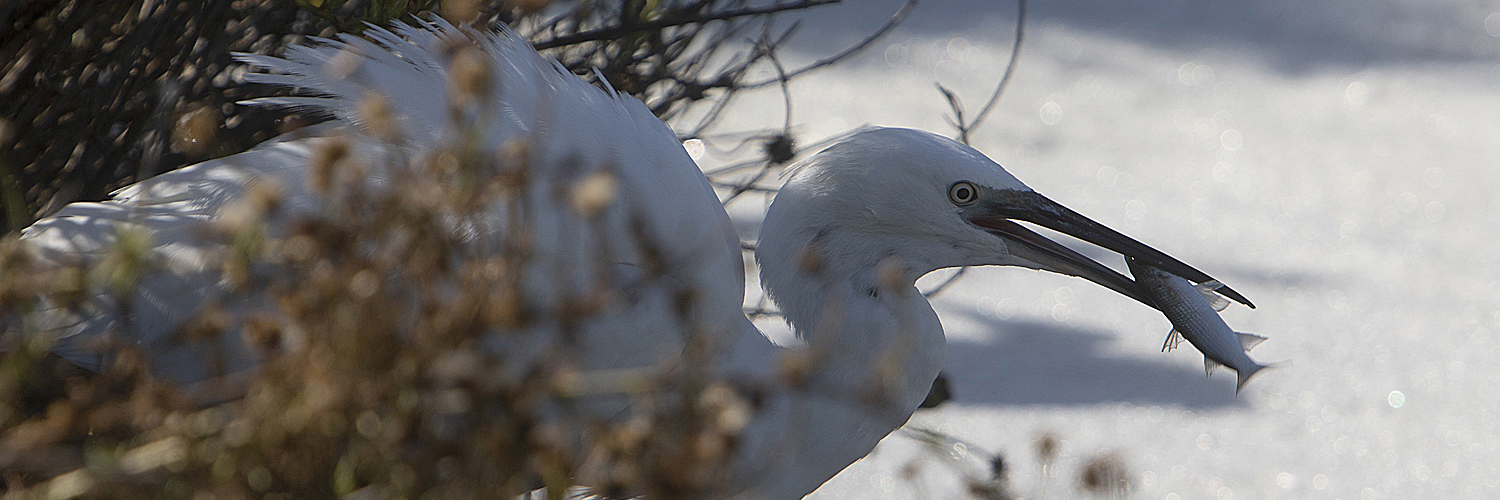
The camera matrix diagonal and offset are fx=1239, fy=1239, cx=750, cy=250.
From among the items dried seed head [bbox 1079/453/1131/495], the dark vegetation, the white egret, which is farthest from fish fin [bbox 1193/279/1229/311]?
the dark vegetation

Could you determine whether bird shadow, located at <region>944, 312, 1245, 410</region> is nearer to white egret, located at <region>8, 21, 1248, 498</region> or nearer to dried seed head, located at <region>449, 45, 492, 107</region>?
white egret, located at <region>8, 21, 1248, 498</region>

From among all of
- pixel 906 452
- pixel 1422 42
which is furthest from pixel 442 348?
pixel 1422 42

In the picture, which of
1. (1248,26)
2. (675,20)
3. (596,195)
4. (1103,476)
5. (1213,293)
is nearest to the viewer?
(596,195)

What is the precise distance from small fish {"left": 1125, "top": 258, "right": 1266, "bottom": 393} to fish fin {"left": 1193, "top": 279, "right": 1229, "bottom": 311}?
0.03 meters

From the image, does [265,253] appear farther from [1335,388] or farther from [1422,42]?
[1422,42]

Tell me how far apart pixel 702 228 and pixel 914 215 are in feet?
0.64

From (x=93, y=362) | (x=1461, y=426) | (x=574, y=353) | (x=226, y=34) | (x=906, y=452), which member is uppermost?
(x=574, y=353)

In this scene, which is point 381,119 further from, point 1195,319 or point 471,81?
point 1195,319

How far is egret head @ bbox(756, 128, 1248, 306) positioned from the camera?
1088mm

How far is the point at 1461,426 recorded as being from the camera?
188 centimetres

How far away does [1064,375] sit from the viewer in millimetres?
2057

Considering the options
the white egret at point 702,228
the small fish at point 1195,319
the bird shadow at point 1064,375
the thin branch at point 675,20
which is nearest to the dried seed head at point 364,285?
the white egret at point 702,228

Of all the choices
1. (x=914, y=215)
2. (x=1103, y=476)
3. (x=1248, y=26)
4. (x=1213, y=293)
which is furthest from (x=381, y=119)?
(x=1248, y=26)

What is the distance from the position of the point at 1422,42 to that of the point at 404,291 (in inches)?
144
